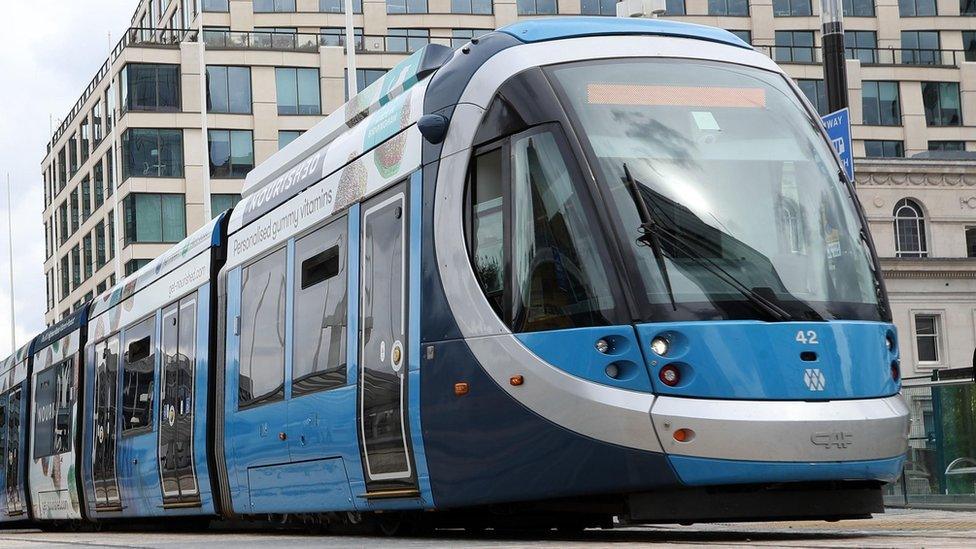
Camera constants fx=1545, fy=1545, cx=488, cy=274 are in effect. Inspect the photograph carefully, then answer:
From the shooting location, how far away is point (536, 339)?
9.43m

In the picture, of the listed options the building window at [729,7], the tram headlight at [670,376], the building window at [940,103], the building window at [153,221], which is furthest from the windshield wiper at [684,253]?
the building window at [940,103]

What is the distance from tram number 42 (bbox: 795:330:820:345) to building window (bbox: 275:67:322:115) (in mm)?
57458

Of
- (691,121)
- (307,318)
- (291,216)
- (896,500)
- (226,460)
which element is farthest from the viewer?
(896,500)

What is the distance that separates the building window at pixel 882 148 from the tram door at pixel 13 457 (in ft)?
167

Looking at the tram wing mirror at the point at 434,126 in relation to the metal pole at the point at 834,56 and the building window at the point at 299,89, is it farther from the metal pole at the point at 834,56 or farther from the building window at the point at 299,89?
the building window at the point at 299,89

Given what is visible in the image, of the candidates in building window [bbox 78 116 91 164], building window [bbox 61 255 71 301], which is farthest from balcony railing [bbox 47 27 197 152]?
building window [bbox 61 255 71 301]

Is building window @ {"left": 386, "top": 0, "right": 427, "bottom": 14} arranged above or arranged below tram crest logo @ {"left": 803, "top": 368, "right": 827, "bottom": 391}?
above

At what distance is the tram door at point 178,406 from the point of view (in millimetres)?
15570

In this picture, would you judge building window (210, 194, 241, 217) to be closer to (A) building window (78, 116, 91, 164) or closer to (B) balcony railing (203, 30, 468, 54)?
(B) balcony railing (203, 30, 468, 54)

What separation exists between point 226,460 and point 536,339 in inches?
227

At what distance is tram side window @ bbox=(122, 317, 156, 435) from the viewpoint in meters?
17.4

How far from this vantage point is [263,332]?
13375 mm

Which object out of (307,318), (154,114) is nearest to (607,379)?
(307,318)

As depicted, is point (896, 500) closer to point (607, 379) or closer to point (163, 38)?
point (607, 379)
